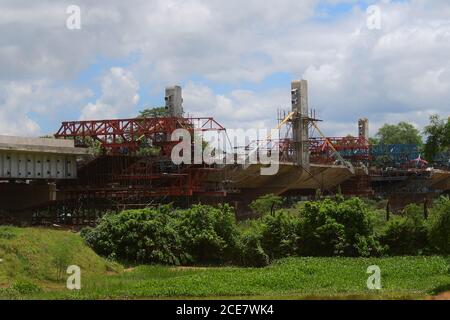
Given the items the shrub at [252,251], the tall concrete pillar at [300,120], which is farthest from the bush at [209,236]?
the tall concrete pillar at [300,120]

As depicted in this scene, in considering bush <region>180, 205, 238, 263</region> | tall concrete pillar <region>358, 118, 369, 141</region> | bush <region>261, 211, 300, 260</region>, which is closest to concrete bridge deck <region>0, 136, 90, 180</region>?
bush <region>180, 205, 238, 263</region>

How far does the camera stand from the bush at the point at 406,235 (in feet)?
145

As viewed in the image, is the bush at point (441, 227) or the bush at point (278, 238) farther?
the bush at point (278, 238)

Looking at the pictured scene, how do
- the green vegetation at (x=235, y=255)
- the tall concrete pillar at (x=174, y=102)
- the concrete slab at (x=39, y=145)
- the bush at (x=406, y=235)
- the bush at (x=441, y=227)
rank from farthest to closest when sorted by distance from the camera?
the tall concrete pillar at (x=174, y=102) → the concrete slab at (x=39, y=145) → the bush at (x=406, y=235) → the bush at (x=441, y=227) → the green vegetation at (x=235, y=255)

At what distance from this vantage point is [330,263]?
39.6 metres

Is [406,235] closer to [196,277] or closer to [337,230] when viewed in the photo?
[337,230]

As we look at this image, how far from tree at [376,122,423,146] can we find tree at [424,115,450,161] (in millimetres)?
112309

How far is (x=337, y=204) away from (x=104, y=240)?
51.4ft

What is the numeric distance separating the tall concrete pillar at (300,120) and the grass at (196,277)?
40288 mm

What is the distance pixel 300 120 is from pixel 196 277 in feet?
164

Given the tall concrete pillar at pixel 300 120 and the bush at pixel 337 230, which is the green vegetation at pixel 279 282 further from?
the tall concrete pillar at pixel 300 120

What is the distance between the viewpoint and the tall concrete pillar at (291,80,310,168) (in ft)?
268
